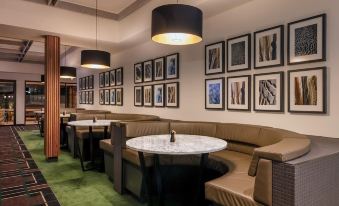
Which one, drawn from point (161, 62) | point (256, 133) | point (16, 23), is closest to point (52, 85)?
point (16, 23)

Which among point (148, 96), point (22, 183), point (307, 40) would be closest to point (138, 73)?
point (148, 96)

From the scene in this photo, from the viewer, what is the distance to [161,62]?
5586 mm

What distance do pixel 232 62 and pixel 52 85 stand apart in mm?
4012

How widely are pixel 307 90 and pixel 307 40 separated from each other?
0.60 m

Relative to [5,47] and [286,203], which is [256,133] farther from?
[5,47]

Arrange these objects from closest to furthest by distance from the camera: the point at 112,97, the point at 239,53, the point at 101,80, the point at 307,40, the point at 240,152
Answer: the point at 307,40
the point at 240,152
the point at 239,53
the point at 112,97
the point at 101,80

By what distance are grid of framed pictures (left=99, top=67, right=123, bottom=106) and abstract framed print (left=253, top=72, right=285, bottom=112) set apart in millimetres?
4573

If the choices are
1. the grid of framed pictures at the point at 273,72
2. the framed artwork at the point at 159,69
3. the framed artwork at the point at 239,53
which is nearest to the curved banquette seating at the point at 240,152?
the grid of framed pictures at the point at 273,72

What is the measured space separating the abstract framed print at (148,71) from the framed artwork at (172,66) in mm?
640

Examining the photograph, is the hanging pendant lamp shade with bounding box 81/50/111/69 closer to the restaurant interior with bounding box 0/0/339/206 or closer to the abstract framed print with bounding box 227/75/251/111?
the restaurant interior with bounding box 0/0/339/206

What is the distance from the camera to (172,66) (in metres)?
5.27

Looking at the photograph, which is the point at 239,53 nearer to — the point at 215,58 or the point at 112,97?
the point at 215,58

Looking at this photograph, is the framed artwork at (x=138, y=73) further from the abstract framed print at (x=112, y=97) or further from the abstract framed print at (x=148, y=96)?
the abstract framed print at (x=112, y=97)

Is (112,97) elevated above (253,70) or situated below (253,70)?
below
